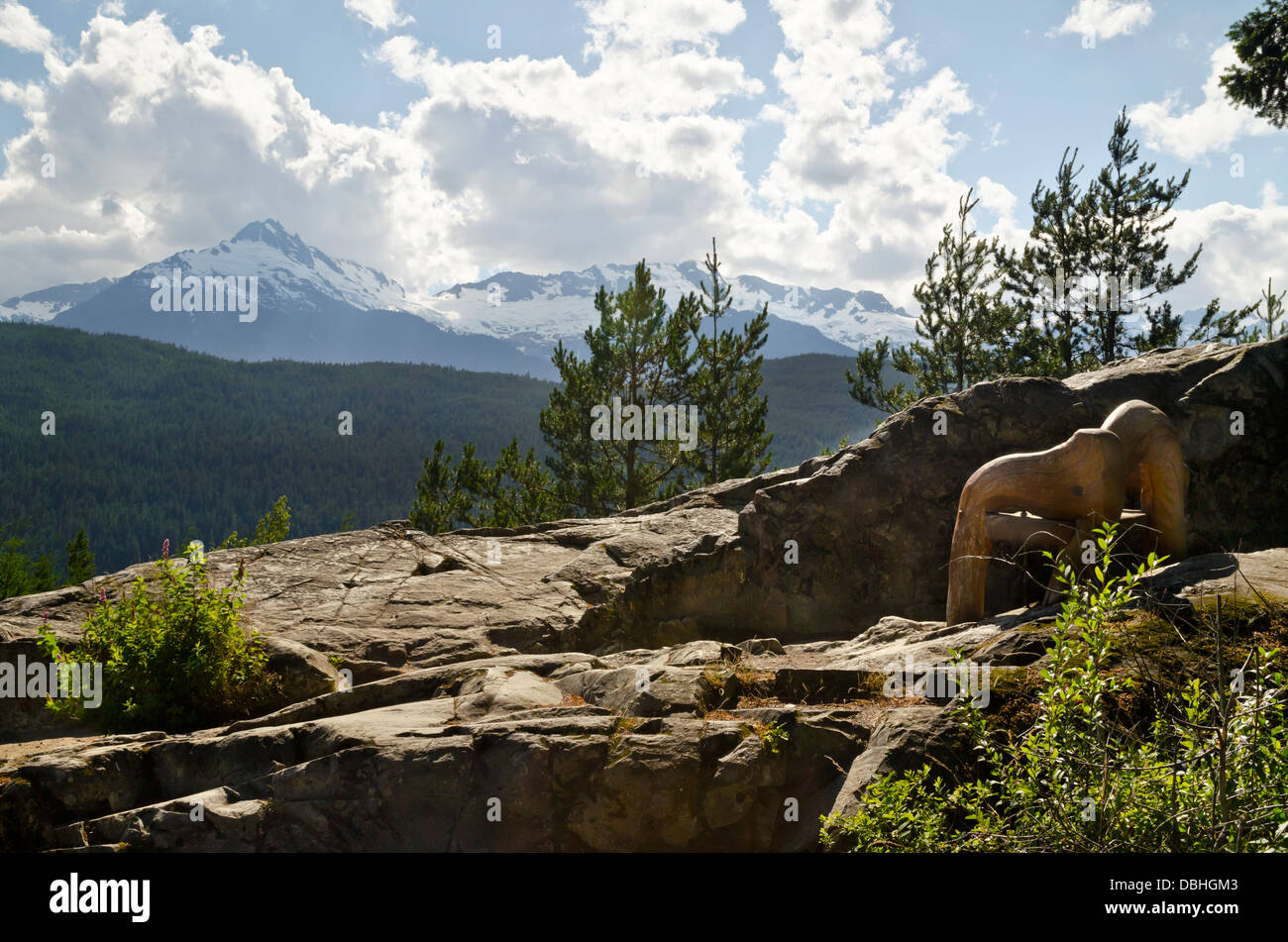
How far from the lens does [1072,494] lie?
8133 mm

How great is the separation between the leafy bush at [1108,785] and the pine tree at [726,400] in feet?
80.4

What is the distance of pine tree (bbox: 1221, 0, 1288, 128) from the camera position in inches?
645

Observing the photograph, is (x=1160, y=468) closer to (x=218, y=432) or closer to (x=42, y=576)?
(x=42, y=576)

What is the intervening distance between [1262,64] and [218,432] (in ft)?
501

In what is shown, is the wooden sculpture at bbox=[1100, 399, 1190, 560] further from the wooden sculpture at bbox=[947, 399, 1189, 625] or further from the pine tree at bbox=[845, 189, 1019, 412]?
the pine tree at bbox=[845, 189, 1019, 412]

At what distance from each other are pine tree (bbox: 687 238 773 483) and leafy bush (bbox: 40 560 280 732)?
72.3 ft

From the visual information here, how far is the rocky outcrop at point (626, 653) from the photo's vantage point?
225 inches

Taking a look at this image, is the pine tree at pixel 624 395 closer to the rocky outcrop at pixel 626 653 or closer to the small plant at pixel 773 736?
the rocky outcrop at pixel 626 653

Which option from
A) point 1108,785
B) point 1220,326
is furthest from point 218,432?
point 1108,785

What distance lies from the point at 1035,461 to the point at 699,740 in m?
4.76

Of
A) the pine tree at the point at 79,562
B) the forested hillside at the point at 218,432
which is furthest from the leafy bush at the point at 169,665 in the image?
the forested hillside at the point at 218,432

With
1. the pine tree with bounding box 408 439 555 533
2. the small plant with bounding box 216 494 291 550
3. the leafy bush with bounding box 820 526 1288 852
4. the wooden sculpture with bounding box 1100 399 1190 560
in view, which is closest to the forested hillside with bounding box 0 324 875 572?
the pine tree with bounding box 408 439 555 533
